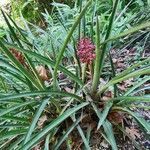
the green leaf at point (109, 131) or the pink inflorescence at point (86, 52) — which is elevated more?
the pink inflorescence at point (86, 52)

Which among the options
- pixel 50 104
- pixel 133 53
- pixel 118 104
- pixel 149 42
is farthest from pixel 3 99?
pixel 149 42

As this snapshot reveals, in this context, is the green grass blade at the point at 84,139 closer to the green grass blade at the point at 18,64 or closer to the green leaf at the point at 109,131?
the green leaf at the point at 109,131

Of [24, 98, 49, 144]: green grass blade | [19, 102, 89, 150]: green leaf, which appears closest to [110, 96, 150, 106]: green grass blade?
[19, 102, 89, 150]: green leaf

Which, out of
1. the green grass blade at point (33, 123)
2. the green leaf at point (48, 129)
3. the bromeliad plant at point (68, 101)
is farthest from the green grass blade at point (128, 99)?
the green grass blade at point (33, 123)

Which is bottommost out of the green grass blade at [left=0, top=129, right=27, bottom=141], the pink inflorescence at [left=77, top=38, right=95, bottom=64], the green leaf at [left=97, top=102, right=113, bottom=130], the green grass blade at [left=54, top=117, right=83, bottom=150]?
the green grass blade at [left=54, top=117, right=83, bottom=150]

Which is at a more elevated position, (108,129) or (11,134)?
(11,134)

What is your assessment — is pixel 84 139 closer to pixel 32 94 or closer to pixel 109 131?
pixel 109 131

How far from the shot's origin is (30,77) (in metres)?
1.58

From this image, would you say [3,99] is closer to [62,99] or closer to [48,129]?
[48,129]

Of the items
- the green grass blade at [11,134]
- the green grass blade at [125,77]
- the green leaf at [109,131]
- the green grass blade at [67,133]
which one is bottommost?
the green leaf at [109,131]

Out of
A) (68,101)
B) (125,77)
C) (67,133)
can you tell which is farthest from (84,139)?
(125,77)

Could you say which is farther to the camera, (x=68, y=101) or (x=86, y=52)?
(x=68, y=101)

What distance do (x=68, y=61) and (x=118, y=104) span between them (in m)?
0.59

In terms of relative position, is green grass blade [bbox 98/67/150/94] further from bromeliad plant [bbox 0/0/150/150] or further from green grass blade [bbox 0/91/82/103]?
green grass blade [bbox 0/91/82/103]
